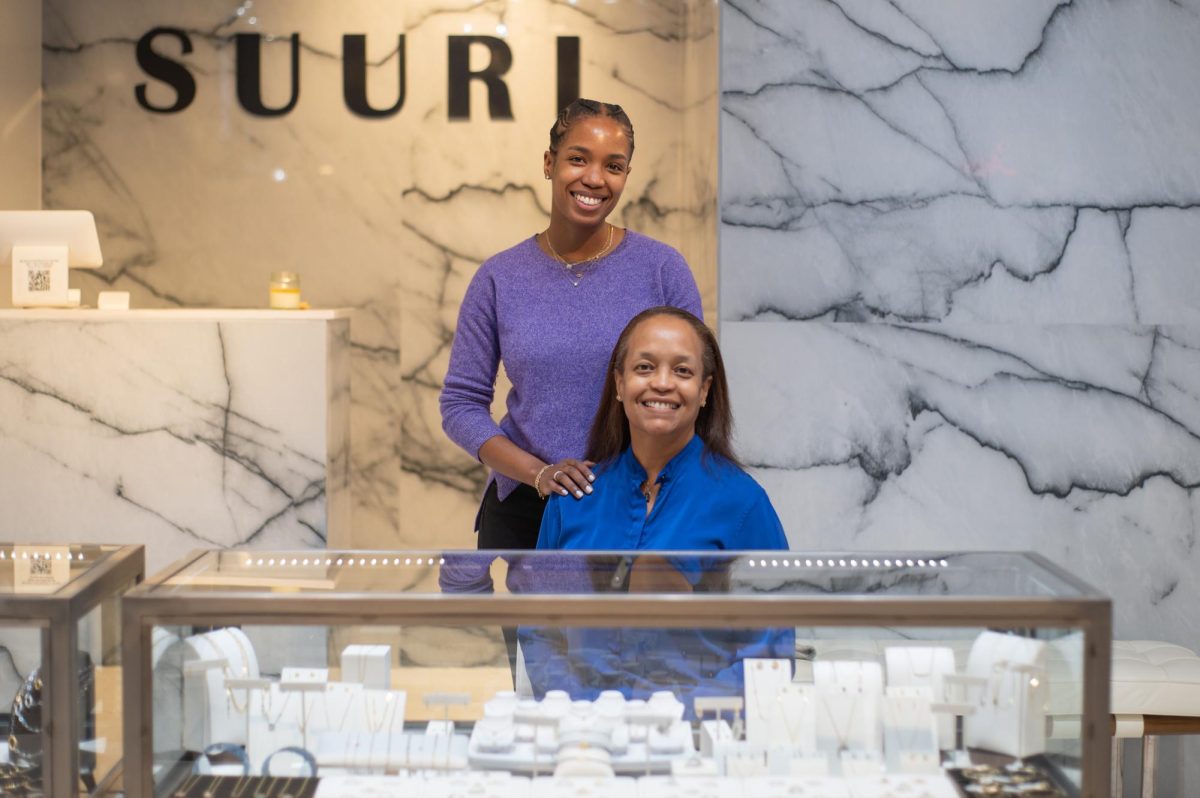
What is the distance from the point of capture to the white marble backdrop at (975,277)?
3260 mm

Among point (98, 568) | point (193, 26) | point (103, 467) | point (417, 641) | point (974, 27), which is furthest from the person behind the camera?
point (193, 26)

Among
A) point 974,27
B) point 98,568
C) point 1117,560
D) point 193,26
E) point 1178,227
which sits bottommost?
point 1117,560

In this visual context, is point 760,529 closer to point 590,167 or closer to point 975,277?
point 590,167

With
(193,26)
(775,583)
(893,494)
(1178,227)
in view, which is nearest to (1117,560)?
(893,494)

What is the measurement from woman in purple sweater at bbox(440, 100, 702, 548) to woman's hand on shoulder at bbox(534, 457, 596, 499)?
139 mm

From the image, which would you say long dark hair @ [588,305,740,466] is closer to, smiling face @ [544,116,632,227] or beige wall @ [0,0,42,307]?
smiling face @ [544,116,632,227]

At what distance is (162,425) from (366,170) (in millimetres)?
1410

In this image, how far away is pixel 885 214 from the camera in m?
3.30

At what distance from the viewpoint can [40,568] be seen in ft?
5.51

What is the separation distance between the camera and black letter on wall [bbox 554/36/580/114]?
4949 mm

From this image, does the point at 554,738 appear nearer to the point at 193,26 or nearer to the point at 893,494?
the point at 893,494

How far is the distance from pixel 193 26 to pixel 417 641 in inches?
158

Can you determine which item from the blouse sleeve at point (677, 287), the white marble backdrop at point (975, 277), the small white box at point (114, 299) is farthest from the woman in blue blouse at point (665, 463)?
the small white box at point (114, 299)

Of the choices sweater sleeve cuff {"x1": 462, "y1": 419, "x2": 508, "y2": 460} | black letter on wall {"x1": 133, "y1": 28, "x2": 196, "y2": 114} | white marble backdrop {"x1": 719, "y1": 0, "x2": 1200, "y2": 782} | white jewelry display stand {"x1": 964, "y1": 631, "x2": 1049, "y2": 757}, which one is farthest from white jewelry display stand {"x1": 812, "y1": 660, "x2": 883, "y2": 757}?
black letter on wall {"x1": 133, "y1": 28, "x2": 196, "y2": 114}
